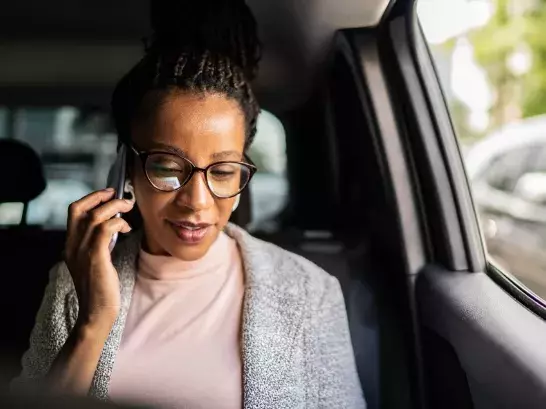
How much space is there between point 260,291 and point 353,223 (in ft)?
0.77

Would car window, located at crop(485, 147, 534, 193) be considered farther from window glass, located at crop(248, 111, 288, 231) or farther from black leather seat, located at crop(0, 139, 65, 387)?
black leather seat, located at crop(0, 139, 65, 387)

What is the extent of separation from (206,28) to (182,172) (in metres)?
0.21

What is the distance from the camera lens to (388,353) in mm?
983

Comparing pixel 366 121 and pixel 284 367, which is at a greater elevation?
pixel 366 121

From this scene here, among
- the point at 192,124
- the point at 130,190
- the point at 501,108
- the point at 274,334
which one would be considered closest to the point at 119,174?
the point at 130,190

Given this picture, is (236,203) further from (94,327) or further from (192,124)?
(94,327)

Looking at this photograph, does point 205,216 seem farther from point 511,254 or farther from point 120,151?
point 511,254

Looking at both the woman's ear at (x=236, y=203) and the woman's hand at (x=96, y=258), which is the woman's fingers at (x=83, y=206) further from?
the woman's ear at (x=236, y=203)

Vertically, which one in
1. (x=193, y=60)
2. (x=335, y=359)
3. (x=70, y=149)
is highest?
(x=193, y=60)

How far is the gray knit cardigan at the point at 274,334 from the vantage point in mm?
838

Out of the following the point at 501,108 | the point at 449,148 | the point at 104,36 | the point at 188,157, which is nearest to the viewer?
the point at 188,157

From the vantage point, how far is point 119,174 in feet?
2.89

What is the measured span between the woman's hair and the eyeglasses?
56 millimetres

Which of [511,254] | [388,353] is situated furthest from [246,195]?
[511,254]
